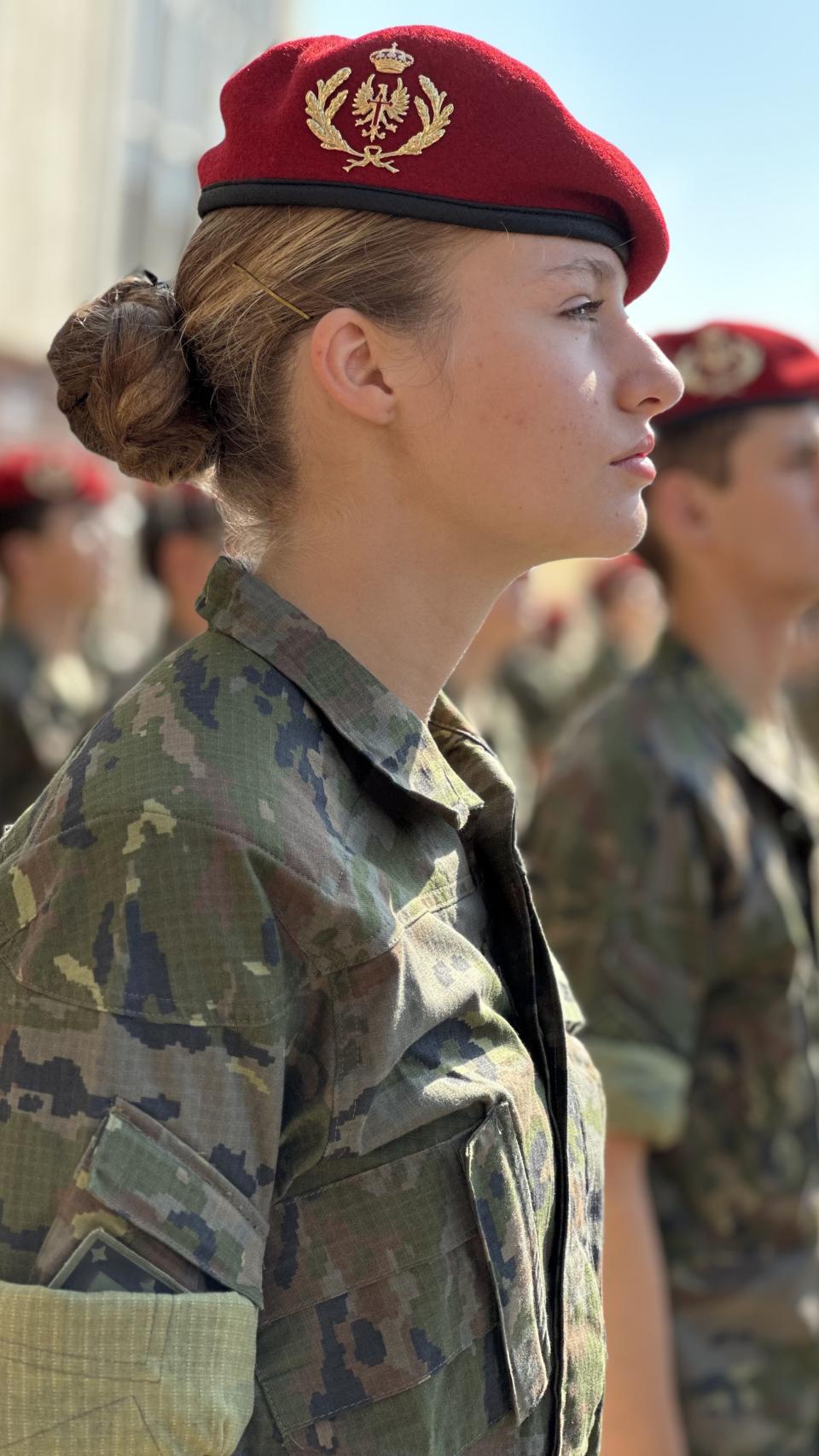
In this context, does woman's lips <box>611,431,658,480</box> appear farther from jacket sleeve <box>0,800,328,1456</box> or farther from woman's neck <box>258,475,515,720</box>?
jacket sleeve <box>0,800,328,1456</box>

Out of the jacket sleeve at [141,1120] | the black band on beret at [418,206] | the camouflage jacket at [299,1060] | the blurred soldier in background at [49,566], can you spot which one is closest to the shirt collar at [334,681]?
the camouflage jacket at [299,1060]

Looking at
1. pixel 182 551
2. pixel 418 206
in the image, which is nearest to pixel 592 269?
pixel 418 206

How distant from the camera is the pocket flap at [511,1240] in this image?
141cm

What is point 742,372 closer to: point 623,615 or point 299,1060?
point 299,1060

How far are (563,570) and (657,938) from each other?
19725mm

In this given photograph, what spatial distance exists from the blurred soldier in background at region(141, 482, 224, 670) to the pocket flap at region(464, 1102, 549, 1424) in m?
4.30

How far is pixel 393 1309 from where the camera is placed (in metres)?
1.35

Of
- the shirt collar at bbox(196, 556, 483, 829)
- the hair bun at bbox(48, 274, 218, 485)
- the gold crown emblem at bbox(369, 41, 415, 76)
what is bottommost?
the shirt collar at bbox(196, 556, 483, 829)

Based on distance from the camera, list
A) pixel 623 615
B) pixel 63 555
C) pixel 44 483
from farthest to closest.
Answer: pixel 623 615, pixel 44 483, pixel 63 555

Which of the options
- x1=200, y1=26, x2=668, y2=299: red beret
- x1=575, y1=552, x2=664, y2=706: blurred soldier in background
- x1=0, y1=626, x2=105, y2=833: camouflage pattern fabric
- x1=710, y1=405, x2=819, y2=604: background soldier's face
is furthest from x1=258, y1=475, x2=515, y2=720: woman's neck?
x1=575, y1=552, x2=664, y2=706: blurred soldier in background

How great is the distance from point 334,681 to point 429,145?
484 mm

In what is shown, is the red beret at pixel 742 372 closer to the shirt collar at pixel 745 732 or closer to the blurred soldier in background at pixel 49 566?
the shirt collar at pixel 745 732

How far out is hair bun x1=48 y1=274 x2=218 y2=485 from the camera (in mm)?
1583

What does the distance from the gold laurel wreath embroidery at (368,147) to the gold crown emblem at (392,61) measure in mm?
19
